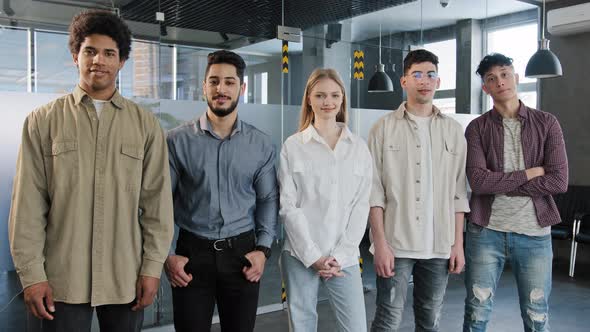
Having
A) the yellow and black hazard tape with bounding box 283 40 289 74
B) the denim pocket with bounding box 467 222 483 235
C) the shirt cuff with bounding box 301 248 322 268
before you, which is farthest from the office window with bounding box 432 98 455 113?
the shirt cuff with bounding box 301 248 322 268

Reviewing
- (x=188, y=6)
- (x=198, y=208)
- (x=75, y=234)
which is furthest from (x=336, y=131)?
(x=188, y=6)

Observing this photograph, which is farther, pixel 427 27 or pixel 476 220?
pixel 427 27

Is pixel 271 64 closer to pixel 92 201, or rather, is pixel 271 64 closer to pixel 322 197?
pixel 322 197

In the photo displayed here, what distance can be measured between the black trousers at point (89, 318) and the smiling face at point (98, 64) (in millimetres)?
721

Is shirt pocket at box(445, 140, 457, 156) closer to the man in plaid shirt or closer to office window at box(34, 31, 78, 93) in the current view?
the man in plaid shirt

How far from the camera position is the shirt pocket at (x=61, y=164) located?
1.79 m

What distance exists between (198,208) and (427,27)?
4384mm

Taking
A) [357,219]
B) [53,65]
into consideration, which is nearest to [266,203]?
[357,219]

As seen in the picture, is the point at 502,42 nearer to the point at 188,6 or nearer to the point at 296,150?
the point at 188,6

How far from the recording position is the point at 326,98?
7.77 feet

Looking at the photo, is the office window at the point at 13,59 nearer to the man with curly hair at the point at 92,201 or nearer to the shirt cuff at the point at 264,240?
the man with curly hair at the point at 92,201

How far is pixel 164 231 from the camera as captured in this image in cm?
194

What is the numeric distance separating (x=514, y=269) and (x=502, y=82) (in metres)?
0.92

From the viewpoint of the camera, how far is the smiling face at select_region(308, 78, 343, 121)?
93.0 inches
